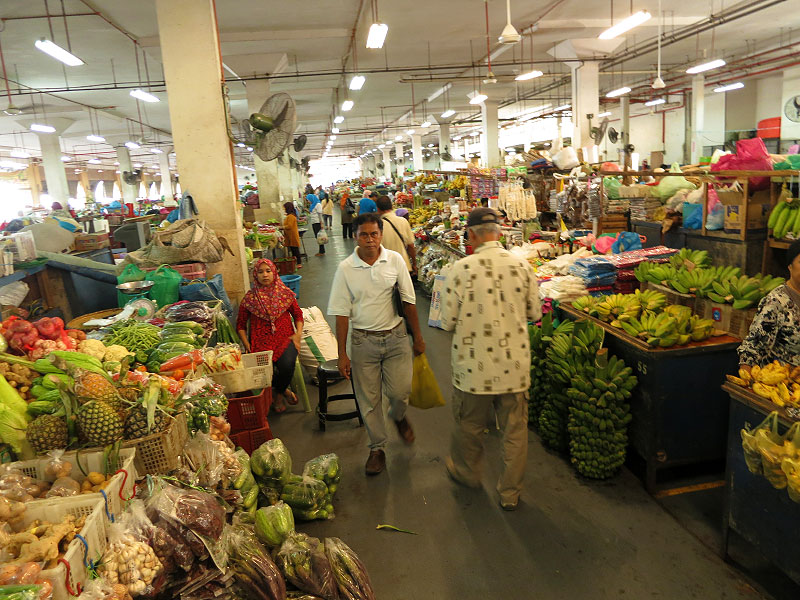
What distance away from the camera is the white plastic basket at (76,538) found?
1.74 metres

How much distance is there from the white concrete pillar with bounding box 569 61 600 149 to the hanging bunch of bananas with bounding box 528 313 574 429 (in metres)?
11.5

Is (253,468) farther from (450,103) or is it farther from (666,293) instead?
(450,103)

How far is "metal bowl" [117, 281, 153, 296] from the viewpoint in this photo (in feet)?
16.3

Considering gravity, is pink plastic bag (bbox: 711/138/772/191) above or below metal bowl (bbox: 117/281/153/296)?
above

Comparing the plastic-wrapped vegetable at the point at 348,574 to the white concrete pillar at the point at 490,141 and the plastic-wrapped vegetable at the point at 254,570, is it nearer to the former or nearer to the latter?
the plastic-wrapped vegetable at the point at 254,570

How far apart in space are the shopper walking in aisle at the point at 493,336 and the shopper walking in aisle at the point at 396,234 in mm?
3051

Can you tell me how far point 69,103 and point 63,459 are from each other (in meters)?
19.5

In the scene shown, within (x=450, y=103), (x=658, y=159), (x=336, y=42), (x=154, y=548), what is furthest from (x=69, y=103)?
(x=154, y=548)

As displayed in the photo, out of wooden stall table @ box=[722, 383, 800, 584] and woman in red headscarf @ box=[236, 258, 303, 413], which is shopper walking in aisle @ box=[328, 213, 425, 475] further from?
wooden stall table @ box=[722, 383, 800, 584]

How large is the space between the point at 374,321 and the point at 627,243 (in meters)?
2.77

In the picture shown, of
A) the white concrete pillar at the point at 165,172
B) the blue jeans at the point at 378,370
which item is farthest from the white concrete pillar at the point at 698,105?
the white concrete pillar at the point at 165,172

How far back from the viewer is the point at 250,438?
386 cm

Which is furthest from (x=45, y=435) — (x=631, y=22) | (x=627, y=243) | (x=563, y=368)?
(x=631, y=22)

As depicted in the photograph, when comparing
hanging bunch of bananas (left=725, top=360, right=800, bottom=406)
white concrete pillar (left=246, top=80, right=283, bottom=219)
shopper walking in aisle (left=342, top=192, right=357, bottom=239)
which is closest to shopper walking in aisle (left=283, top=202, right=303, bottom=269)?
white concrete pillar (left=246, top=80, right=283, bottom=219)
